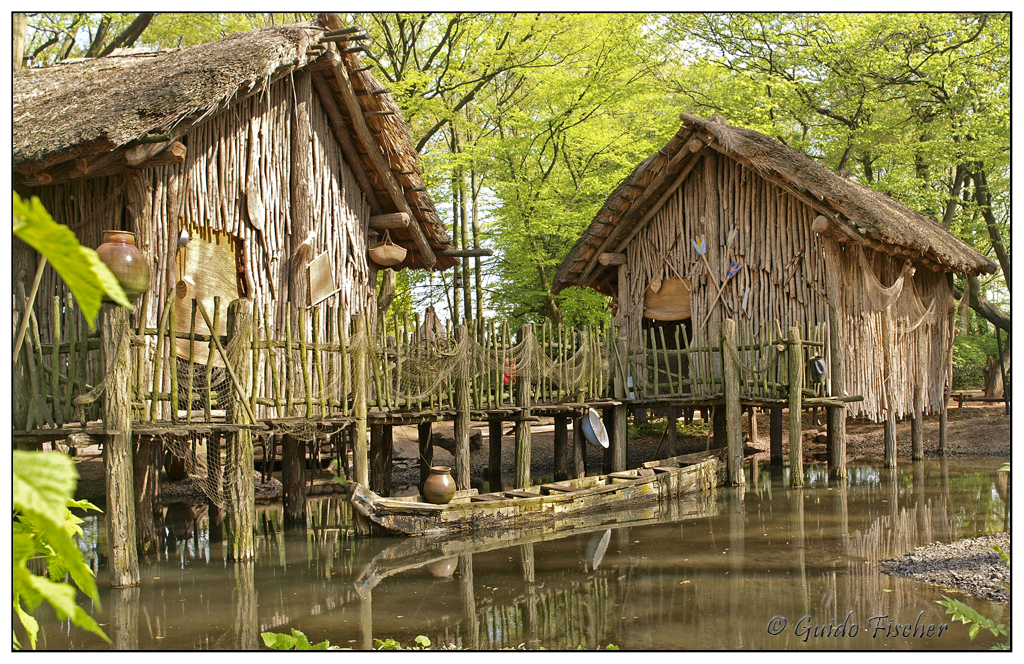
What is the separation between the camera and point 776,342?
42.5 ft

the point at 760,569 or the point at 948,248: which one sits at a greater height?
the point at 948,248

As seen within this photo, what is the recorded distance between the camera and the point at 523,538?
945cm

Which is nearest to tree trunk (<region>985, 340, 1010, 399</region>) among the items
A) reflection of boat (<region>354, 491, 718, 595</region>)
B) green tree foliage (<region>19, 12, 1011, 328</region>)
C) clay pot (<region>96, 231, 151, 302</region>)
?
green tree foliage (<region>19, 12, 1011, 328</region>)

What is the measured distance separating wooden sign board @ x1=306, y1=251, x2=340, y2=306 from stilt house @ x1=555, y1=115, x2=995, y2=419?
5.48 metres

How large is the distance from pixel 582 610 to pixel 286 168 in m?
7.21

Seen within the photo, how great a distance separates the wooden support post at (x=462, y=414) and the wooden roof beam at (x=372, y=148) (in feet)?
8.12

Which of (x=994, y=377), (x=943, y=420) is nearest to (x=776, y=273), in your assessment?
(x=943, y=420)

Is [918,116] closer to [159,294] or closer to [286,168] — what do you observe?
[286,168]

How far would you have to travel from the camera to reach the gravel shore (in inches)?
252

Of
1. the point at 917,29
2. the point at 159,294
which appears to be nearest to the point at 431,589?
the point at 159,294

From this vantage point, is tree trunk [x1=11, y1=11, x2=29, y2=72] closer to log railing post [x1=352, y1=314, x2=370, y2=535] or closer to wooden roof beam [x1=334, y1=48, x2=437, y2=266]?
wooden roof beam [x1=334, y1=48, x2=437, y2=266]

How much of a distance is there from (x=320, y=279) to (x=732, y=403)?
6460mm

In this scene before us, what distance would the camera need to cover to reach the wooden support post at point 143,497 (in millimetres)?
8875

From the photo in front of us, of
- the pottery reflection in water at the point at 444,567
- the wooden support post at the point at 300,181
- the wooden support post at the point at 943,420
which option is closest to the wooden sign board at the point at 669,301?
the wooden support post at the point at 943,420
